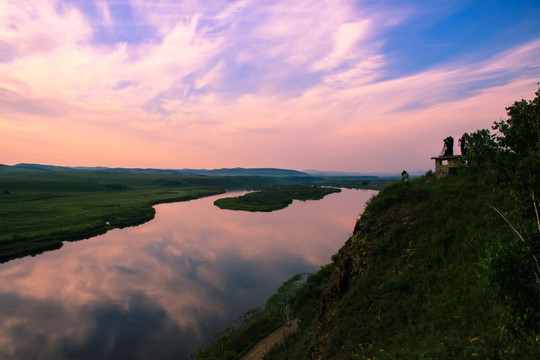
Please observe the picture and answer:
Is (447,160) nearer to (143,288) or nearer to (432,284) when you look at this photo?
(432,284)

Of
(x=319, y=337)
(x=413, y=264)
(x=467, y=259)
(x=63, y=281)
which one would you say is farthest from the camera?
(x=63, y=281)

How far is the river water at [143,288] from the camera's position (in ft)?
89.1

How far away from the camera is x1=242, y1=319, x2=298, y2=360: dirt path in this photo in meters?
23.6

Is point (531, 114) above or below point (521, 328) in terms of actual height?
above

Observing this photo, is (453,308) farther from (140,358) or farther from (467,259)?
(140,358)

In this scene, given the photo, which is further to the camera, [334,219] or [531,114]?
[334,219]

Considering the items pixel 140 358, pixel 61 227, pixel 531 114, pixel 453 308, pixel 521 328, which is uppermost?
pixel 531 114

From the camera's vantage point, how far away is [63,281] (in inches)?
1608

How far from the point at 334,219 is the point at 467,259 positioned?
234 feet

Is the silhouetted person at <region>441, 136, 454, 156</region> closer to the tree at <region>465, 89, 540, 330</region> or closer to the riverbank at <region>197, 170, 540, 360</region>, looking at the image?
the riverbank at <region>197, 170, 540, 360</region>

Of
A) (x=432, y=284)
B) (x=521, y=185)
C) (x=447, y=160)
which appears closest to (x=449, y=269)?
(x=432, y=284)

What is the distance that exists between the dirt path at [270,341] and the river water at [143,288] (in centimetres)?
566

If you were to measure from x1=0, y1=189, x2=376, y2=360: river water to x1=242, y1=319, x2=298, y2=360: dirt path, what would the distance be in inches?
223

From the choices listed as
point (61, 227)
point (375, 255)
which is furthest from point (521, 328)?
point (61, 227)
